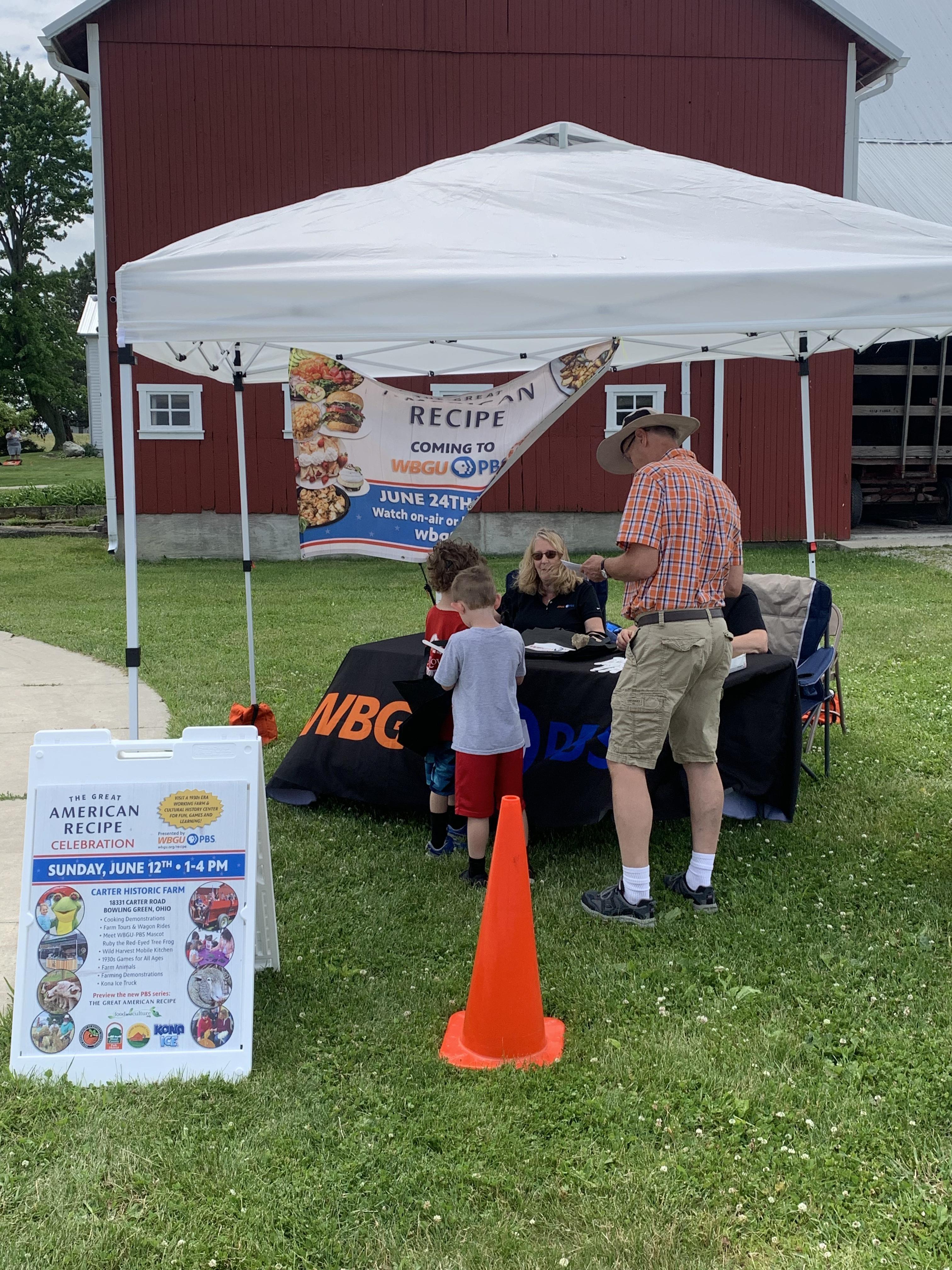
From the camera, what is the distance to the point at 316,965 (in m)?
3.85

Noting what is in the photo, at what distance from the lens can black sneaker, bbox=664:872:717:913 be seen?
4281 millimetres

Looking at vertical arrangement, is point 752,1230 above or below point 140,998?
below

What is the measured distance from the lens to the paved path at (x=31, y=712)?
4.52 metres

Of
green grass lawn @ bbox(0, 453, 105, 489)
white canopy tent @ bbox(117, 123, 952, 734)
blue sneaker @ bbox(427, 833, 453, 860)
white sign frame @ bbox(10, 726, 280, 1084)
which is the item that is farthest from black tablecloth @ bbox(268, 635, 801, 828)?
green grass lawn @ bbox(0, 453, 105, 489)

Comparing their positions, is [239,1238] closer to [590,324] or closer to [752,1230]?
[752,1230]

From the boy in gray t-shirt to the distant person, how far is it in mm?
41451

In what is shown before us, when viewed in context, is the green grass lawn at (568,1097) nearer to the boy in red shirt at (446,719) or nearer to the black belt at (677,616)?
the boy in red shirt at (446,719)

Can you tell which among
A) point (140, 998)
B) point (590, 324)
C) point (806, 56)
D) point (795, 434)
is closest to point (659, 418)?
point (590, 324)

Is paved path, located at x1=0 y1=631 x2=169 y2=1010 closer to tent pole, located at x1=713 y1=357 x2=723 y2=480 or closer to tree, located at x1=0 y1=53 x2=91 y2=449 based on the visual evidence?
tent pole, located at x1=713 y1=357 x2=723 y2=480

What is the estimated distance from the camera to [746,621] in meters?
4.95

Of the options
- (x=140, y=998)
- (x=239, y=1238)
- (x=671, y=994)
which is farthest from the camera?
(x=671, y=994)

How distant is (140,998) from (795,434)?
→ 14.7m

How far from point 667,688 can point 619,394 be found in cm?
1259

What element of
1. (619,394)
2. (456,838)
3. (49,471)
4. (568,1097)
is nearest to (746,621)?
(456,838)
